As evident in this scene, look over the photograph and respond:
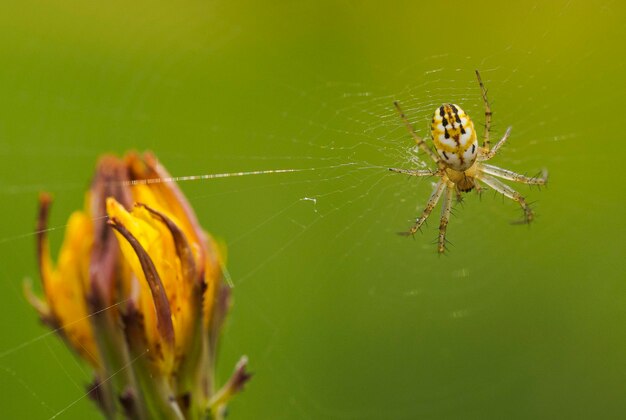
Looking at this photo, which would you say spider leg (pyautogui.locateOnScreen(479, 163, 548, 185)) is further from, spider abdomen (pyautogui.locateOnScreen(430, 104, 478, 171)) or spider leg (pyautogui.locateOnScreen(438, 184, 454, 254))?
spider abdomen (pyautogui.locateOnScreen(430, 104, 478, 171))

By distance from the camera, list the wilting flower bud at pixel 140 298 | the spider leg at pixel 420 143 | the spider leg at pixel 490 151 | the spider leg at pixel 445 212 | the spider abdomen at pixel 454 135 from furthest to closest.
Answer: the spider leg at pixel 445 212 → the spider leg at pixel 490 151 → the spider leg at pixel 420 143 → the spider abdomen at pixel 454 135 → the wilting flower bud at pixel 140 298

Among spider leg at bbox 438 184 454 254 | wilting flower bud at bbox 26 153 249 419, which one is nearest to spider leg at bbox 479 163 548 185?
spider leg at bbox 438 184 454 254

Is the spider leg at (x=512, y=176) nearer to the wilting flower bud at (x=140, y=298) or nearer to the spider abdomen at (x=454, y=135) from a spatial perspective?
the spider abdomen at (x=454, y=135)

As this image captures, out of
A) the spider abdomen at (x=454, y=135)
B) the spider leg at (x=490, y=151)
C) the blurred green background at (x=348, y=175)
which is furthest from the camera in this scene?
the blurred green background at (x=348, y=175)

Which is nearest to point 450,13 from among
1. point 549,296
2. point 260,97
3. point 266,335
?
point 260,97

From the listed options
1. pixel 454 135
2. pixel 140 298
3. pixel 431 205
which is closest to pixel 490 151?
pixel 431 205

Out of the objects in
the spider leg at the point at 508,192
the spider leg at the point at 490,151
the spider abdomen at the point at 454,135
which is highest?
the spider abdomen at the point at 454,135

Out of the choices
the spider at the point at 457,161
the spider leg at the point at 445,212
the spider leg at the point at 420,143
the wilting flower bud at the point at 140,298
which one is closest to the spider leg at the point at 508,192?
the spider at the point at 457,161

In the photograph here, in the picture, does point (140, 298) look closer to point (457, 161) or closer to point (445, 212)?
point (457, 161)

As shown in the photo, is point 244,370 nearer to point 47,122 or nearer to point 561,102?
point 47,122
